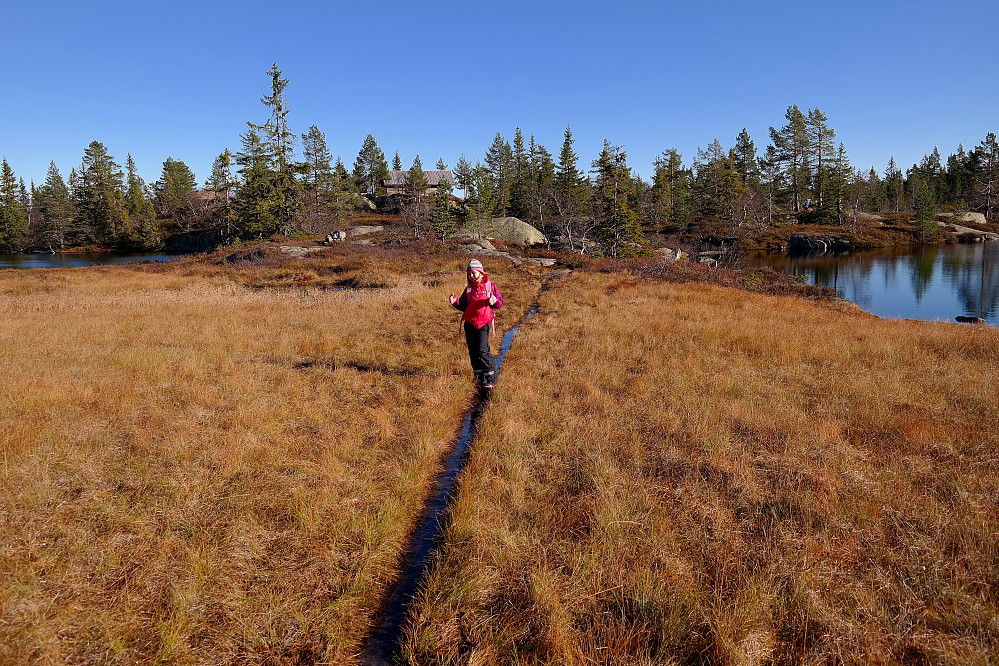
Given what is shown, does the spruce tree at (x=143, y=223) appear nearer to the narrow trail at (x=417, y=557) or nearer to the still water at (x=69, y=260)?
the still water at (x=69, y=260)

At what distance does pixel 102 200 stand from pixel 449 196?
59.5 m

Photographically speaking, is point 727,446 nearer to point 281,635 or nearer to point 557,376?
point 557,376

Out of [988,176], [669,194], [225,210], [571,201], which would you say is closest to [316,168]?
[225,210]

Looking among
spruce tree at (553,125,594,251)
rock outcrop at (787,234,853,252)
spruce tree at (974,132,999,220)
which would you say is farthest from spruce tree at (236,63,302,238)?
spruce tree at (974,132,999,220)

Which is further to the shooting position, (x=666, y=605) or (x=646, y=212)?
(x=646, y=212)

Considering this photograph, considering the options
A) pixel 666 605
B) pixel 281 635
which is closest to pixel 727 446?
pixel 666 605

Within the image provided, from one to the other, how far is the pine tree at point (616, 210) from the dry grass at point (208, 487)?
31.0 metres

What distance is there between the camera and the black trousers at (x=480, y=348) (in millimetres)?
8398

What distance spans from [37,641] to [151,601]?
1.92 ft

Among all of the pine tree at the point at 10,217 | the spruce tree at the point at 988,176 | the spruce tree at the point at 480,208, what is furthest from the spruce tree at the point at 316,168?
the spruce tree at the point at 988,176

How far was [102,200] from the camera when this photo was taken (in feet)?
243

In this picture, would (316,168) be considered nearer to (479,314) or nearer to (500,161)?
(500,161)

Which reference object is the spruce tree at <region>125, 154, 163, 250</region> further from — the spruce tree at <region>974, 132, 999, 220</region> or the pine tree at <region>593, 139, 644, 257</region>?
the spruce tree at <region>974, 132, 999, 220</region>

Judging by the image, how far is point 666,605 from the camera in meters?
3.19
